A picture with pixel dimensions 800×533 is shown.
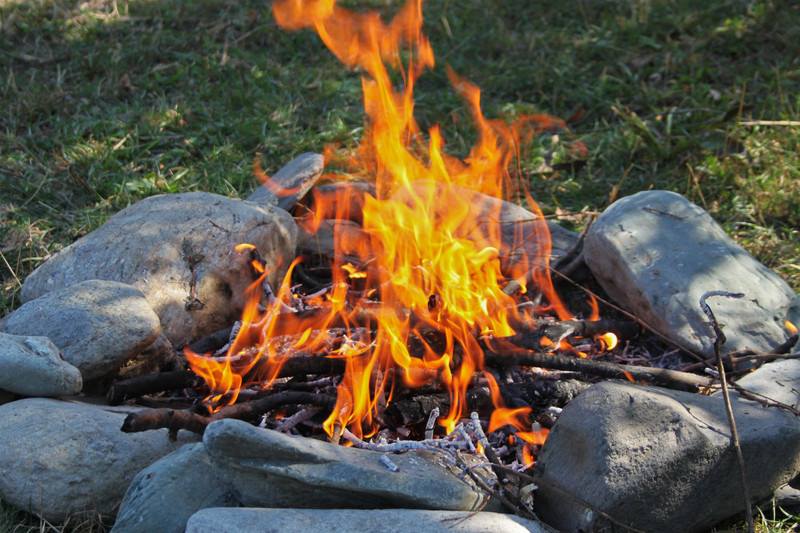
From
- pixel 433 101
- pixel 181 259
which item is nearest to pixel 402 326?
pixel 181 259

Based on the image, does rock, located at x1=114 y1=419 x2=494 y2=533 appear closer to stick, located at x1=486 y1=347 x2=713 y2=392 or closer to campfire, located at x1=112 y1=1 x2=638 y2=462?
campfire, located at x1=112 y1=1 x2=638 y2=462

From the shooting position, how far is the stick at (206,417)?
128 inches

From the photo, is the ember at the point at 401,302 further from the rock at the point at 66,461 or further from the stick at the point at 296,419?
the rock at the point at 66,461

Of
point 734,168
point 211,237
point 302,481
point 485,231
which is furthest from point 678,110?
point 302,481

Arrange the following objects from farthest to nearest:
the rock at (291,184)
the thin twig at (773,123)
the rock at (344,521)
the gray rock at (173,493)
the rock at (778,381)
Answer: the thin twig at (773,123)
the rock at (291,184)
the rock at (778,381)
the gray rock at (173,493)
the rock at (344,521)

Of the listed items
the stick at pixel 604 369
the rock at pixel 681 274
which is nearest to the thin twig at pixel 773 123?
the rock at pixel 681 274

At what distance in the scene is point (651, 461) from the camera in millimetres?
3152

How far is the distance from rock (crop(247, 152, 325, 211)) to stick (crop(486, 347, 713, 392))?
68.5 inches

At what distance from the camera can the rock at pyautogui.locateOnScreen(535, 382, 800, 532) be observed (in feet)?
10.3

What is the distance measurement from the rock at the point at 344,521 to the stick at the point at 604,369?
988 mm

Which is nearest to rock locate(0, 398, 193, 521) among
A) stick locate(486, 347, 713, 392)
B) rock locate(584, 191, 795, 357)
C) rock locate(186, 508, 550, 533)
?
rock locate(186, 508, 550, 533)

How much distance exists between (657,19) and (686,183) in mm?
2227

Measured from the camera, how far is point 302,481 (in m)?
3.03

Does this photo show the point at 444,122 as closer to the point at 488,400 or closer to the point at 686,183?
the point at 686,183
